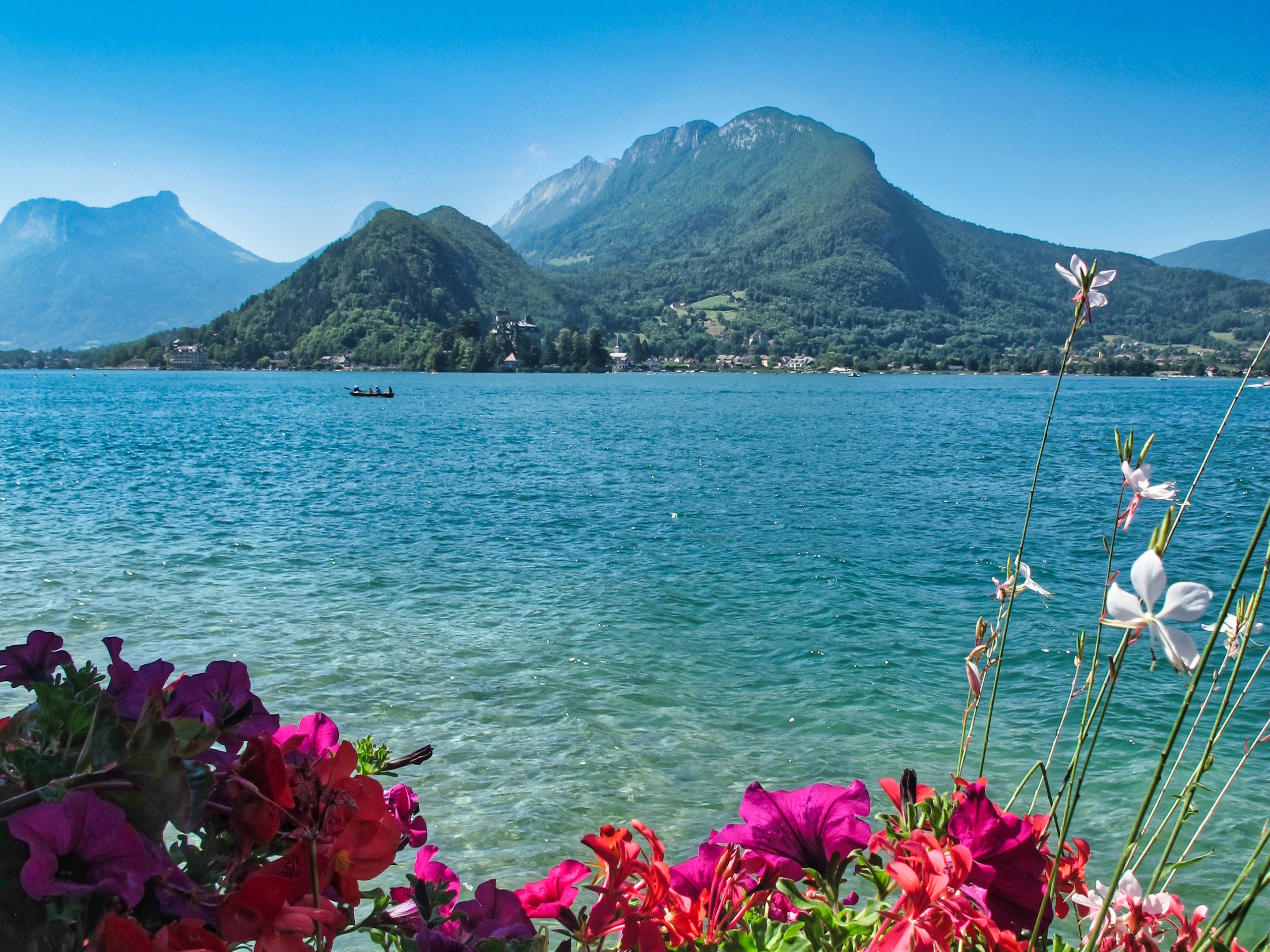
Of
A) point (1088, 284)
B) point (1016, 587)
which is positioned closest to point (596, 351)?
point (1016, 587)

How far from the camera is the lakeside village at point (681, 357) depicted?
138 metres

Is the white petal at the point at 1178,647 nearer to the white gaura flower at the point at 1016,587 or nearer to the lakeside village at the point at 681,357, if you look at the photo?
the white gaura flower at the point at 1016,587

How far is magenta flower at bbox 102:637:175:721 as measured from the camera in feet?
3.03

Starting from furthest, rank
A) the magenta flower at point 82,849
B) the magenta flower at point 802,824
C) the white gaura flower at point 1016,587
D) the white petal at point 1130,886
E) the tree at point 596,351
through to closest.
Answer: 1. the tree at point 596,351
2. the white gaura flower at point 1016,587
3. the magenta flower at point 802,824
4. the white petal at point 1130,886
5. the magenta flower at point 82,849

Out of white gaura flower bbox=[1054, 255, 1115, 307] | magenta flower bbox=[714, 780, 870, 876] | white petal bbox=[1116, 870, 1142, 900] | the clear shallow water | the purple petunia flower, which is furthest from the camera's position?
the clear shallow water

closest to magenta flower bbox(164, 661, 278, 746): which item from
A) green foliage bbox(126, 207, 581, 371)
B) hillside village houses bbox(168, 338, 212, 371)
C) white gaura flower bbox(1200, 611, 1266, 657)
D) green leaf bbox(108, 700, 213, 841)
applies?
green leaf bbox(108, 700, 213, 841)

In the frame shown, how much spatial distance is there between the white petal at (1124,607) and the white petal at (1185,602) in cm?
3

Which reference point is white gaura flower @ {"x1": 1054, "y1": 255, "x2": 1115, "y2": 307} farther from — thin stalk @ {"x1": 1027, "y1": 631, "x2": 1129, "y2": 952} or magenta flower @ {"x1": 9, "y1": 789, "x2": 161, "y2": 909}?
magenta flower @ {"x1": 9, "y1": 789, "x2": 161, "y2": 909}

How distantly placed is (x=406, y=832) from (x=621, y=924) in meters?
0.44

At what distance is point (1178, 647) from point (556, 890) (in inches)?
38.7

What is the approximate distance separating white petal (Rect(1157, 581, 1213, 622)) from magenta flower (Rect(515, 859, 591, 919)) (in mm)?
898

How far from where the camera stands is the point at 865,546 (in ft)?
46.9

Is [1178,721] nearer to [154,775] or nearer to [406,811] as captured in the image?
[154,775]

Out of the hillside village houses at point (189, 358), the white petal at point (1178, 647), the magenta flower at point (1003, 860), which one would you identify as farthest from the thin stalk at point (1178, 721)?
the hillside village houses at point (189, 358)
